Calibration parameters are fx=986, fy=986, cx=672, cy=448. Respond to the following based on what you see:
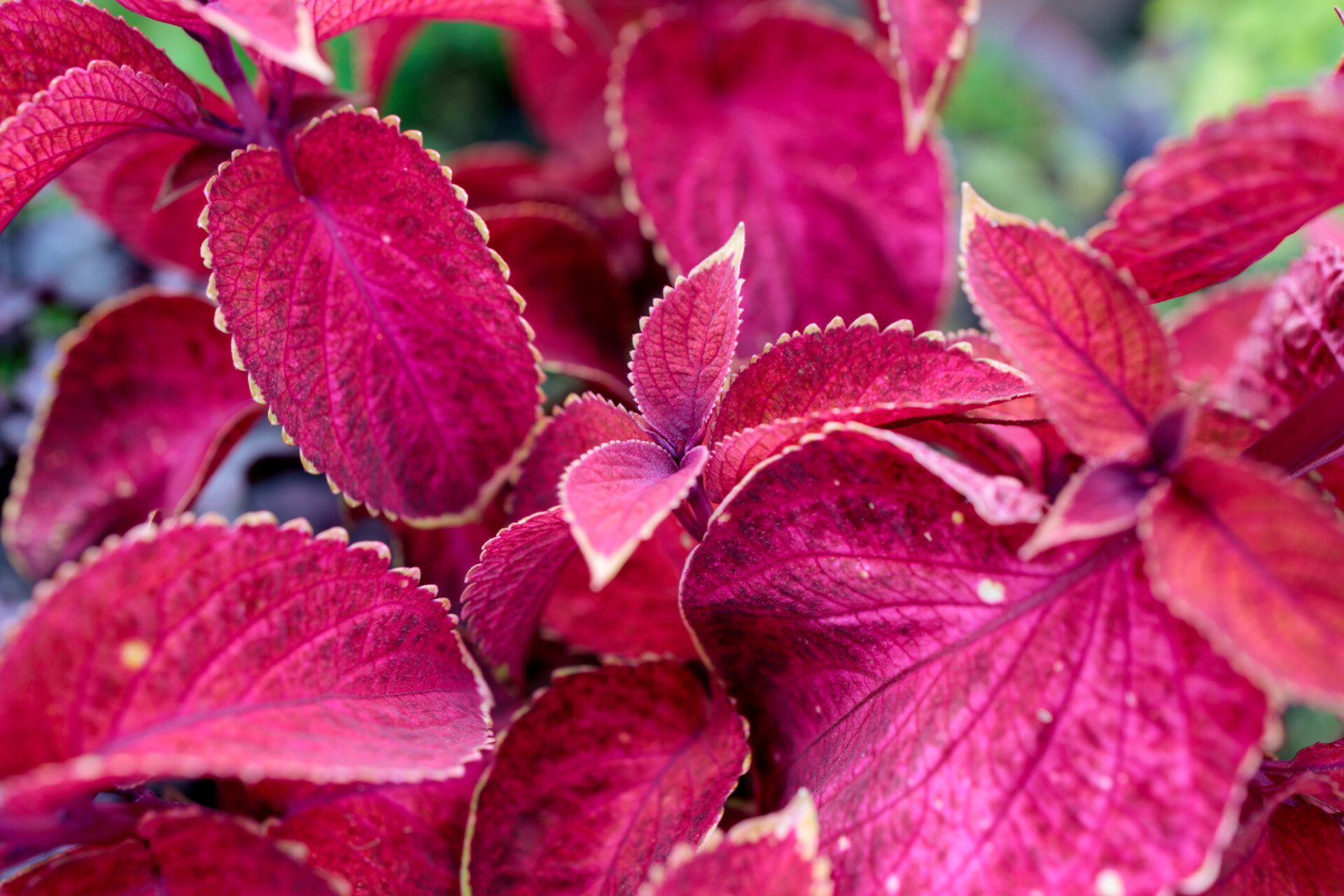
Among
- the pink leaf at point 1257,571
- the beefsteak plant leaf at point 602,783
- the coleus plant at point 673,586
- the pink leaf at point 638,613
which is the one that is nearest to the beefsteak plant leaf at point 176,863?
the coleus plant at point 673,586

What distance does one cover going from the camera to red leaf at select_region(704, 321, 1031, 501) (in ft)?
A: 1.44

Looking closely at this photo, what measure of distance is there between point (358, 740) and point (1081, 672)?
0.30 meters

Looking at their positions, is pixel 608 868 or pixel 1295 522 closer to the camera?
pixel 1295 522

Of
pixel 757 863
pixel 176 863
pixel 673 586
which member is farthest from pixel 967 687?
pixel 176 863

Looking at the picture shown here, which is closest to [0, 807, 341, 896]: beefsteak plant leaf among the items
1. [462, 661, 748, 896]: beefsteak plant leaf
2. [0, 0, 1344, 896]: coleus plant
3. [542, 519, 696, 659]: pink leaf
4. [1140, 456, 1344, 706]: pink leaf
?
[0, 0, 1344, 896]: coleus plant

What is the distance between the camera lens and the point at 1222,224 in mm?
443

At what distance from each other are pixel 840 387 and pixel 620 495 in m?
0.13

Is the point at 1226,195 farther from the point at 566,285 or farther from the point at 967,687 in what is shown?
the point at 566,285

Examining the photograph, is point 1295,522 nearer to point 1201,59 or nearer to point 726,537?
point 726,537

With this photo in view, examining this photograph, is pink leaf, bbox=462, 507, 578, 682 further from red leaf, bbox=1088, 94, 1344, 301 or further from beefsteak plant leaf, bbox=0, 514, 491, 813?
red leaf, bbox=1088, 94, 1344, 301

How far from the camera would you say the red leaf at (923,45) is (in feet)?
1.98

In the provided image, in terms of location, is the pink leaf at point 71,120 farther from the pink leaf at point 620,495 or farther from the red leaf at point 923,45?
the red leaf at point 923,45

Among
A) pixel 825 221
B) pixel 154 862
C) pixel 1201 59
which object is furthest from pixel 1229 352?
pixel 1201 59

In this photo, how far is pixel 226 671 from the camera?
398 mm
